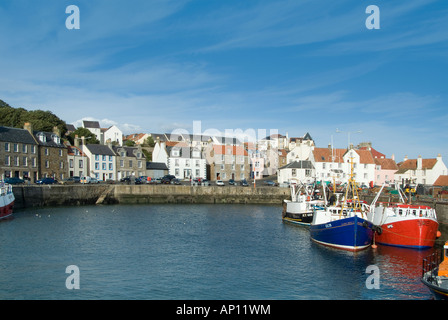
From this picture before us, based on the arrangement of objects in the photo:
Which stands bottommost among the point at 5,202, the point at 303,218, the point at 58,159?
the point at 303,218

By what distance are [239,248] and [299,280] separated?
8.67 metres

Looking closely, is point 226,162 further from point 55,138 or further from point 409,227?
point 409,227

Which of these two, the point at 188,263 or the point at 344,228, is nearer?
the point at 188,263

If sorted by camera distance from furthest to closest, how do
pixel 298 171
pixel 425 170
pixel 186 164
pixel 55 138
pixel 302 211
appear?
pixel 186 164
pixel 298 171
pixel 55 138
pixel 425 170
pixel 302 211

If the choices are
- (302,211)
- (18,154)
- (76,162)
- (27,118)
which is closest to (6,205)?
(18,154)

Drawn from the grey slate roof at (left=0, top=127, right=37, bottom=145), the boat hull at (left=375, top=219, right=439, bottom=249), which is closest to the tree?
the grey slate roof at (left=0, top=127, right=37, bottom=145)

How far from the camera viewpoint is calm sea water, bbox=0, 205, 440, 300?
20953 millimetres

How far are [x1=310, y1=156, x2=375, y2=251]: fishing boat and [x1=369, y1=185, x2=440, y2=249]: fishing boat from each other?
4.99 feet

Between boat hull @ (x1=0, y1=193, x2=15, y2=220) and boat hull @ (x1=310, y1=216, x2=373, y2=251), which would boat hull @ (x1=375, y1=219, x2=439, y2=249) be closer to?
boat hull @ (x1=310, y1=216, x2=373, y2=251)

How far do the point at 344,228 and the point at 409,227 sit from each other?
5.19 meters

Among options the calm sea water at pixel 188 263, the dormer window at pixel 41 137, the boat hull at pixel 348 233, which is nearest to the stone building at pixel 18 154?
the dormer window at pixel 41 137

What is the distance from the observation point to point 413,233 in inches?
1218

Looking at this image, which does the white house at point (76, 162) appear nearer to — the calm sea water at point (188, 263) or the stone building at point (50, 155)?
the stone building at point (50, 155)

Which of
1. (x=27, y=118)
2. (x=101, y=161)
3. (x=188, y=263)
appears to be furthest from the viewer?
(x=27, y=118)
